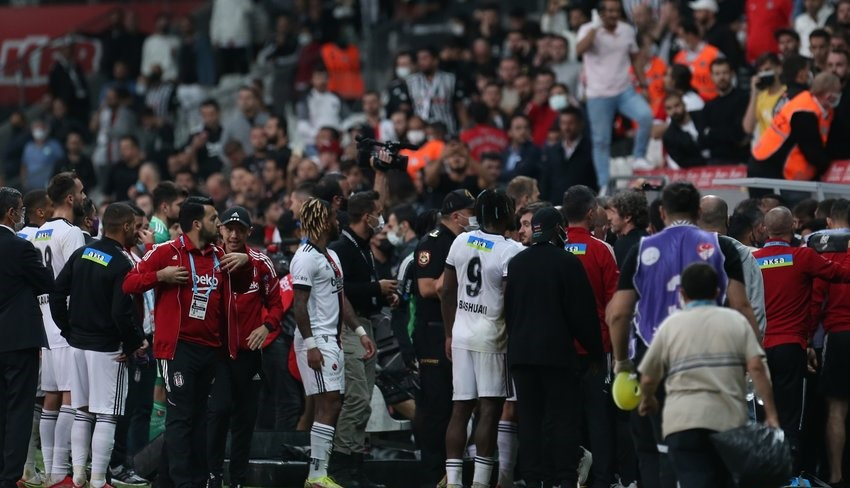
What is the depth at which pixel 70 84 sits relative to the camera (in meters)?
26.0

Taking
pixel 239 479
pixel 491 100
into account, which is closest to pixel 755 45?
pixel 491 100

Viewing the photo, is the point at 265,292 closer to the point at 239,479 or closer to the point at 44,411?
the point at 239,479

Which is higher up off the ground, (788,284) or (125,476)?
(788,284)

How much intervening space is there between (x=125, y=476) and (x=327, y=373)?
2.39 metres

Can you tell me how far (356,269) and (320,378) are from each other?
3.70 ft

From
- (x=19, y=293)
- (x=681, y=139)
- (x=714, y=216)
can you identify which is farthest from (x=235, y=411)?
(x=681, y=139)

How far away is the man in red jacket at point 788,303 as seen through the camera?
456 inches

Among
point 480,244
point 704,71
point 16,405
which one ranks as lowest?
point 16,405

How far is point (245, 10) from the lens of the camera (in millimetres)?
25906

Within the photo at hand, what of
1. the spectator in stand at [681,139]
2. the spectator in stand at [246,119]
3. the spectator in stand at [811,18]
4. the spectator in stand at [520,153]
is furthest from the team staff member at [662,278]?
the spectator in stand at [246,119]

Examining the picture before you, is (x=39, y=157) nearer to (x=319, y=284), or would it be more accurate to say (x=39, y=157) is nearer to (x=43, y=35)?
(x=43, y=35)

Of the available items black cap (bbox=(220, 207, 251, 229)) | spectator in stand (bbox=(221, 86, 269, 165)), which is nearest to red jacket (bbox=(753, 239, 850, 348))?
black cap (bbox=(220, 207, 251, 229))

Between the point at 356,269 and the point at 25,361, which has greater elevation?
the point at 356,269

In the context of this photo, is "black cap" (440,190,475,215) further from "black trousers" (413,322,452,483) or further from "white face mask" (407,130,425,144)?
"white face mask" (407,130,425,144)
